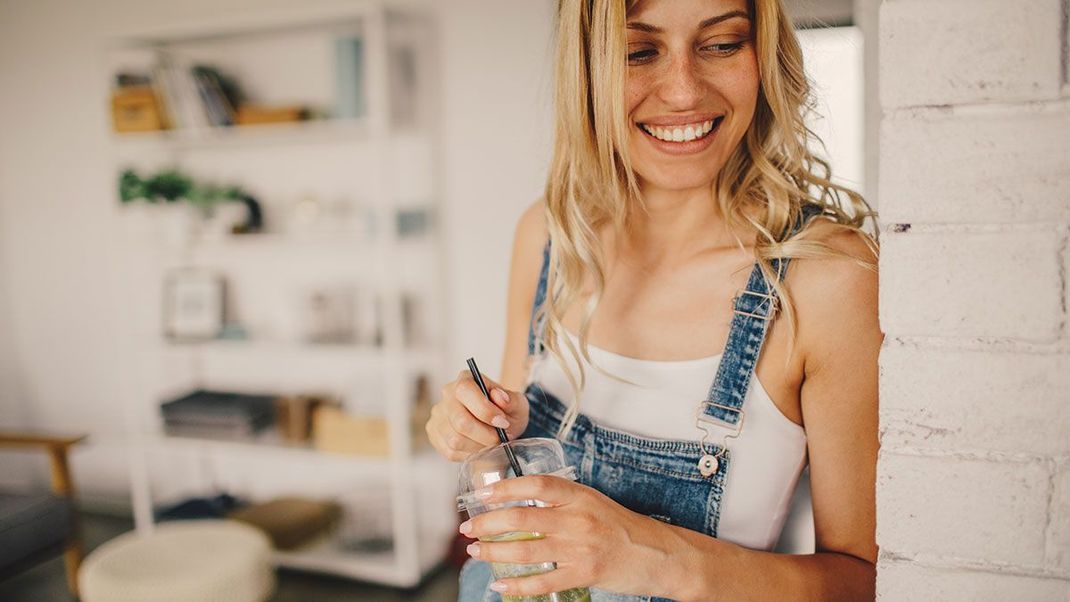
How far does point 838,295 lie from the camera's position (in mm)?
925

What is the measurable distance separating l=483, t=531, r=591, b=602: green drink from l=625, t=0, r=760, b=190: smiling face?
0.57 meters

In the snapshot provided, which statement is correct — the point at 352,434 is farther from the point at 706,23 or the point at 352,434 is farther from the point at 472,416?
the point at 706,23

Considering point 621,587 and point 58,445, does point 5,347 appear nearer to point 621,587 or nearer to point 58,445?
point 58,445

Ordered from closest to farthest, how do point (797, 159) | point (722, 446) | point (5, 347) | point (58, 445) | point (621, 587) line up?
point (621, 587) < point (722, 446) < point (797, 159) < point (58, 445) < point (5, 347)

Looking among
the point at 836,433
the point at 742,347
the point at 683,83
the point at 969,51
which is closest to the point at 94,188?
the point at 683,83

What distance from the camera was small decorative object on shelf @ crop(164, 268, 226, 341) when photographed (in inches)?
136

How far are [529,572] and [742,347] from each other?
0.40m

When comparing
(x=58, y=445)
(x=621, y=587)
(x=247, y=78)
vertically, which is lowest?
(x=58, y=445)

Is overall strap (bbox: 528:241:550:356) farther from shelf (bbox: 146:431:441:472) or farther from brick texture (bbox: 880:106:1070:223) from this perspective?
shelf (bbox: 146:431:441:472)

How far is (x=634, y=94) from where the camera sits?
1.04 meters

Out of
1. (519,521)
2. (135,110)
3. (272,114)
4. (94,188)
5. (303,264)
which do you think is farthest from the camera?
(94,188)

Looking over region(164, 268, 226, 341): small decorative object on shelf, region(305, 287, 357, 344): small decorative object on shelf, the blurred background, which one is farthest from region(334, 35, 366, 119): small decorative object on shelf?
region(164, 268, 226, 341): small decorative object on shelf

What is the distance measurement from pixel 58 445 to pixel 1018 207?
11.1 feet

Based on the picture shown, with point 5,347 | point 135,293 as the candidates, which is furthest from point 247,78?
point 5,347
